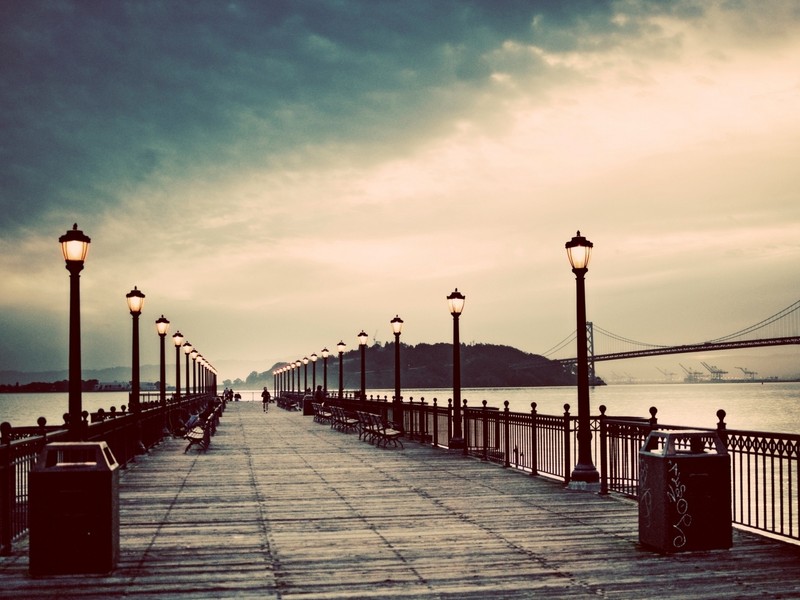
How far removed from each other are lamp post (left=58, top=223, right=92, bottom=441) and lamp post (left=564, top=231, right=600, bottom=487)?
805cm

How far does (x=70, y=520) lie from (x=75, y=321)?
6.10 m

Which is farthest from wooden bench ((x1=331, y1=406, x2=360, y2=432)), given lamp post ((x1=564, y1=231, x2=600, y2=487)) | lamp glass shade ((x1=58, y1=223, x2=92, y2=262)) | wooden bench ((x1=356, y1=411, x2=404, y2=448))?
lamp glass shade ((x1=58, y1=223, x2=92, y2=262))

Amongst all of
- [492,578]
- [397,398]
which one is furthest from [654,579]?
[397,398]

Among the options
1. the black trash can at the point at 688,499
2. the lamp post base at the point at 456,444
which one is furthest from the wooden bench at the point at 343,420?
the black trash can at the point at 688,499

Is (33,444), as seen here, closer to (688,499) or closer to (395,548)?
(395,548)

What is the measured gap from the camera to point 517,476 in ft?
54.0

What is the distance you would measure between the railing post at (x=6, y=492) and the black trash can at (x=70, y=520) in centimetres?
143

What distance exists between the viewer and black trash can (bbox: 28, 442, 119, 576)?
26.9 ft

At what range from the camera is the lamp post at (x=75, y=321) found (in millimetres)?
13039

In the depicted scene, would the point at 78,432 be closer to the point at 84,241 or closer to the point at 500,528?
the point at 84,241

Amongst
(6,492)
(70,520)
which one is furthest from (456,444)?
(70,520)

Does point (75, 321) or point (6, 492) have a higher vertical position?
point (75, 321)

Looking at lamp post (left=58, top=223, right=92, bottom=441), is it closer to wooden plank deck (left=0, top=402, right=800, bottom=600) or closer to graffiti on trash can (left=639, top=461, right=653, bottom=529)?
wooden plank deck (left=0, top=402, right=800, bottom=600)

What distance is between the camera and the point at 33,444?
10.9m
